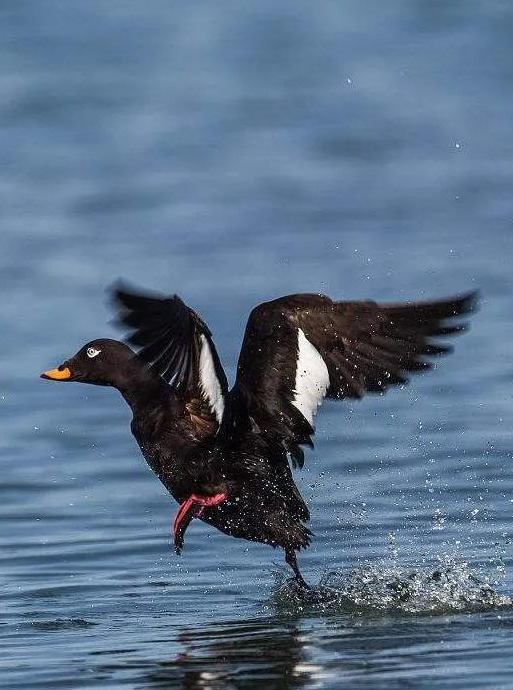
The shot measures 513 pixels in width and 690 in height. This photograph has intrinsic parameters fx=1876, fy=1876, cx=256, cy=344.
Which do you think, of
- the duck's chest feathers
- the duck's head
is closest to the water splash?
the duck's chest feathers

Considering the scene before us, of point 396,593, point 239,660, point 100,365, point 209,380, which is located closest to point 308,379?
point 209,380

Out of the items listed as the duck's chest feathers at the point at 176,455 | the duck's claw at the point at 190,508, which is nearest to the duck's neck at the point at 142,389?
the duck's chest feathers at the point at 176,455

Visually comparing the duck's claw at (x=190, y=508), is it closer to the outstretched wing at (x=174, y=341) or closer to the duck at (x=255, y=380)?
the duck at (x=255, y=380)

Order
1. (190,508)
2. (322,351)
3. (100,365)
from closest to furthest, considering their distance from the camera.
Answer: (322,351) < (190,508) < (100,365)

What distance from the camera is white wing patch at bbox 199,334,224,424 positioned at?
27.3ft

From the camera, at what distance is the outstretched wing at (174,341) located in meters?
8.33

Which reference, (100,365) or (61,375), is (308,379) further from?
(61,375)

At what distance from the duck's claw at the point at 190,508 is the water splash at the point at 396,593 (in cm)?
48

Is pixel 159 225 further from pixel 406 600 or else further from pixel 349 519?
pixel 406 600

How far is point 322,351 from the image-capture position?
26.8 feet

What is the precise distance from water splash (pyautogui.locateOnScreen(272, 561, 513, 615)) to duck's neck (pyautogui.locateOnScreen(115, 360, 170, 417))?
0.99 meters

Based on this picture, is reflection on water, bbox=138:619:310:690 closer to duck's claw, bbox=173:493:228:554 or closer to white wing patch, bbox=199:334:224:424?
duck's claw, bbox=173:493:228:554

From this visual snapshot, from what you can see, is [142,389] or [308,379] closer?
[308,379]

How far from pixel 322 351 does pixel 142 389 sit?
3.17 ft
